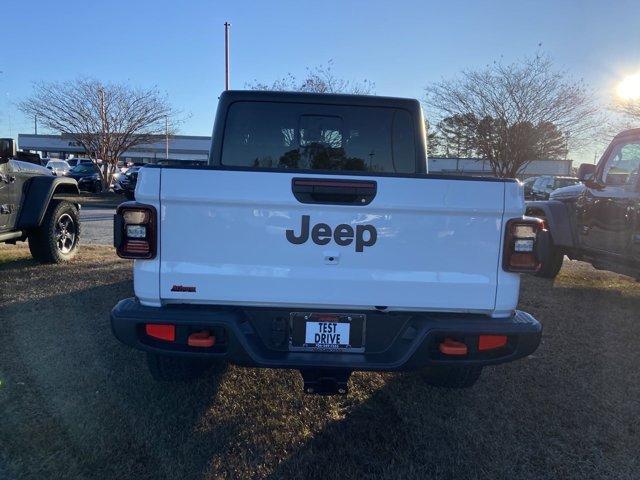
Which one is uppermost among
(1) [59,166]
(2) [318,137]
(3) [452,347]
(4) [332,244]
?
(2) [318,137]

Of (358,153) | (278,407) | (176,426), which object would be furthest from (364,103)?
(176,426)

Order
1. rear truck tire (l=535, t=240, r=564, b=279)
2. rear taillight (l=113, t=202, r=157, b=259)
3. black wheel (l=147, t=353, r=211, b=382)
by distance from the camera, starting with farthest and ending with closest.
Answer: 1. rear truck tire (l=535, t=240, r=564, b=279)
2. black wheel (l=147, t=353, r=211, b=382)
3. rear taillight (l=113, t=202, r=157, b=259)

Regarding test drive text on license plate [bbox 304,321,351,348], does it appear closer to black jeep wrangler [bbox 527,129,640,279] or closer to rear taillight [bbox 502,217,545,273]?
rear taillight [bbox 502,217,545,273]

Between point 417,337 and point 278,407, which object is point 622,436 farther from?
point 278,407

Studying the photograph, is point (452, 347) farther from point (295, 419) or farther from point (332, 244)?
point (295, 419)

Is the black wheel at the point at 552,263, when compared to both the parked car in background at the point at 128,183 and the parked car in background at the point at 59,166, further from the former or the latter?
the parked car in background at the point at 59,166

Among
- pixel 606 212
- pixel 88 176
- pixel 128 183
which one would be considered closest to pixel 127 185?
pixel 128 183

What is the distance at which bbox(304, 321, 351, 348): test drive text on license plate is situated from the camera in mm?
2684

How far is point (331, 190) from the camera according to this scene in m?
2.58

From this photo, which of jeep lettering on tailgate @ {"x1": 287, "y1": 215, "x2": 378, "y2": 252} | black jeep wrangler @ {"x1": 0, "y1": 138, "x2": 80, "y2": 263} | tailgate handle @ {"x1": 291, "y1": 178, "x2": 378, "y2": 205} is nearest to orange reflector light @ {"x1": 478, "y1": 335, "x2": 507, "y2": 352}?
jeep lettering on tailgate @ {"x1": 287, "y1": 215, "x2": 378, "y2": 252}

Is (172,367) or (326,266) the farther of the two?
(172,367)

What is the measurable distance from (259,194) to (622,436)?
2668 millimetres

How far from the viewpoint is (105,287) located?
237 inches

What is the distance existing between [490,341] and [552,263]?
5301 mm
